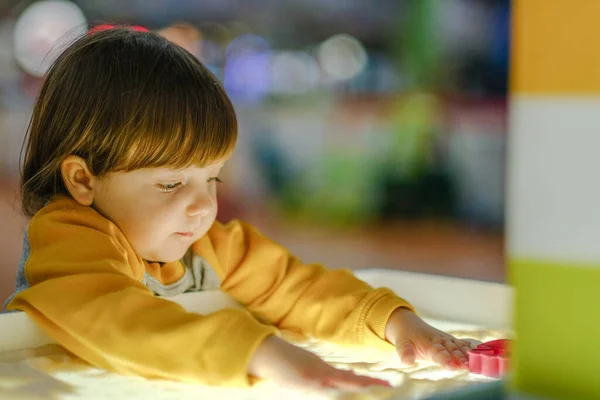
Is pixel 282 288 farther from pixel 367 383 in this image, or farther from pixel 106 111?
pixel 367 383

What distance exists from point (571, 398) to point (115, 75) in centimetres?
67

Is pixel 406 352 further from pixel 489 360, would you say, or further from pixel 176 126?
pixel 176 126

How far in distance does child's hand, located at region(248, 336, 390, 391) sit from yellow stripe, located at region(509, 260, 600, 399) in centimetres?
17

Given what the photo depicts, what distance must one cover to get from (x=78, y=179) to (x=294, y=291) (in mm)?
297

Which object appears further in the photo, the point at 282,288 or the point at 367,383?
→ the point at 282,288

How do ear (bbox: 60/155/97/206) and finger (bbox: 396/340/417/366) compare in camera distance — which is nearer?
finger (bbox: 396/340/417/366)

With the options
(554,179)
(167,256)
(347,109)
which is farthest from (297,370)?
(347,109)

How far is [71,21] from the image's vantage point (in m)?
3.30

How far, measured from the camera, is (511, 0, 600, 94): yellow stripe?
17.3 inches

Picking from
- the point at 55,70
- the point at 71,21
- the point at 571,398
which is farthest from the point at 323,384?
the point at 71,21

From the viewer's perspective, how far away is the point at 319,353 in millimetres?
853

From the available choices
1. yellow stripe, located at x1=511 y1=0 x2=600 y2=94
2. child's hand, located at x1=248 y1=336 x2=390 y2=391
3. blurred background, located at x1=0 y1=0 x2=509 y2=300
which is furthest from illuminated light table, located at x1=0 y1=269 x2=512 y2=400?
blurred background, located at x1=0 y1=0 x2=509 y2=300

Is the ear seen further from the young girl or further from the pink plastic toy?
the pink plastic toy

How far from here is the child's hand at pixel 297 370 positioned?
615 millimetres
